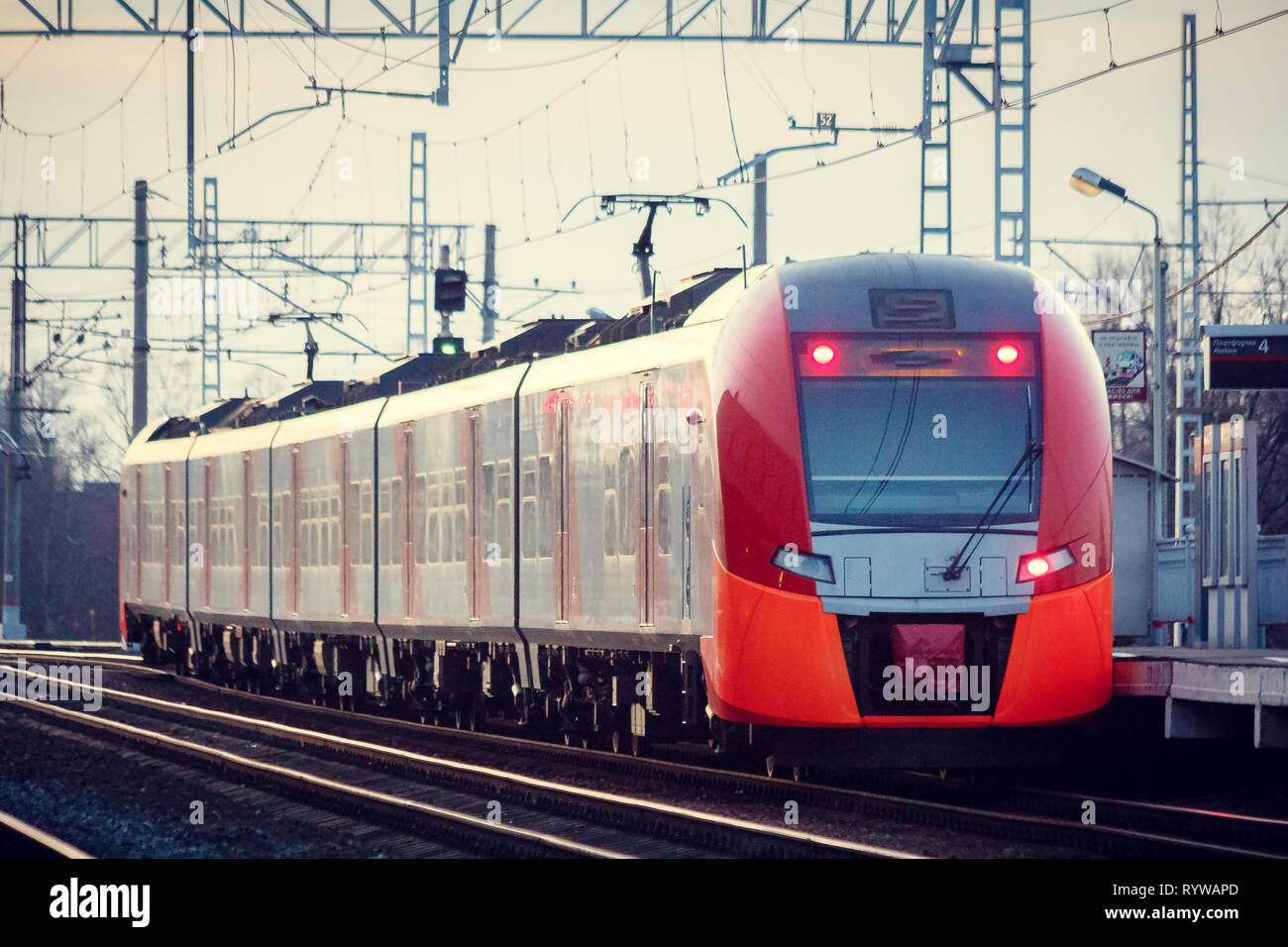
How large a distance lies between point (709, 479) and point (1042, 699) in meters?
2.62

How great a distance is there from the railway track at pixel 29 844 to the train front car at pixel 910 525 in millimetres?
4227

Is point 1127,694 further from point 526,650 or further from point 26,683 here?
point 26,683

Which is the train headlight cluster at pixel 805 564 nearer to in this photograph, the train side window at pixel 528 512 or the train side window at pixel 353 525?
the train side window at pixel 528 512

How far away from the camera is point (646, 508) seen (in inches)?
628

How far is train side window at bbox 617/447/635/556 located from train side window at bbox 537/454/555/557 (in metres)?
1.67

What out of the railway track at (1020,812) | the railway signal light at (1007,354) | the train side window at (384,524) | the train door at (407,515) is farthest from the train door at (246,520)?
the railway signal light at (1007,354)

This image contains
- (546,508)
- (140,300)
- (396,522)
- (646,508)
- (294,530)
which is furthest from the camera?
(140,300)

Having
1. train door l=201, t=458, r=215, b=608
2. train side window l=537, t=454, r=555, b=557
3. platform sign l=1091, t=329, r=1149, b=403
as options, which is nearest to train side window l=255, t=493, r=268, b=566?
train door l=201, t=458, r=215, b=608

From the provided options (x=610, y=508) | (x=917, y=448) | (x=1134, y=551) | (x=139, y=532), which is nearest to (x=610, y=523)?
(x=610, y=508)

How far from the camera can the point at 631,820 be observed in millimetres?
13695

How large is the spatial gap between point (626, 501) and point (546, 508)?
2.02 metres

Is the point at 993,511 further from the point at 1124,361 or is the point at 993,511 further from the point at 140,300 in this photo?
the point at 140,300

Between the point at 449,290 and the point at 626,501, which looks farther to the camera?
the point at 449,290
